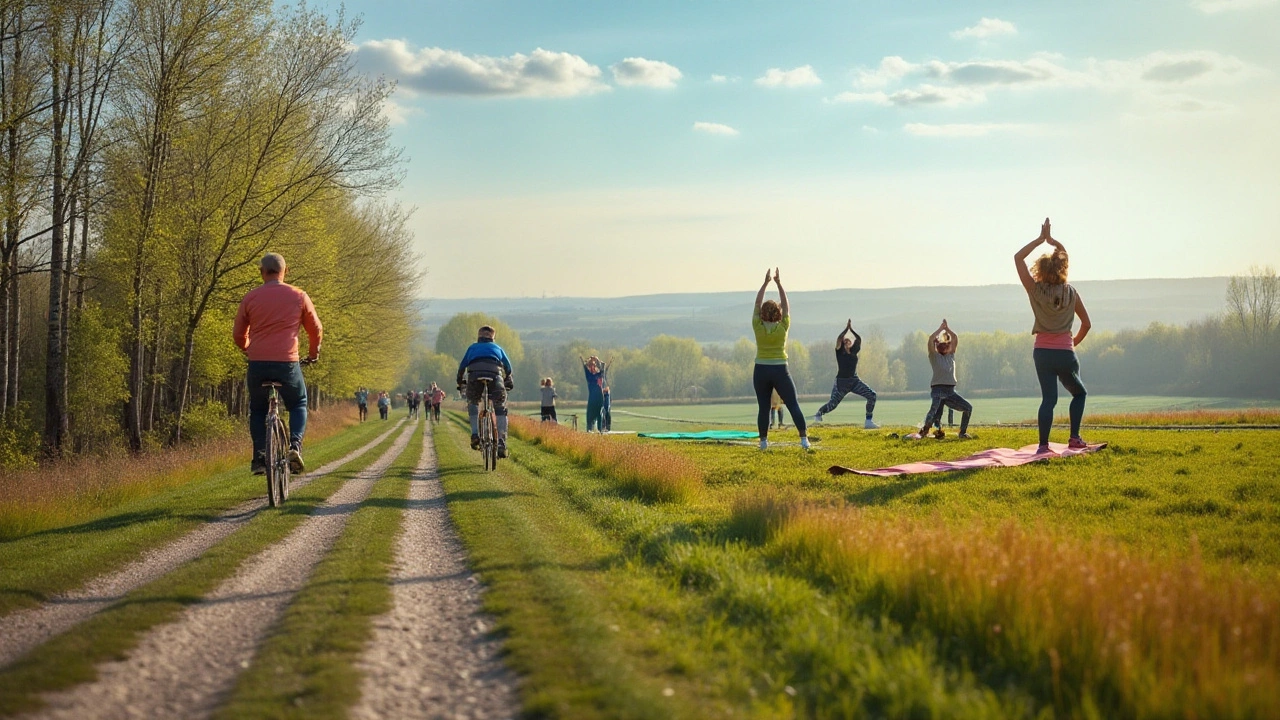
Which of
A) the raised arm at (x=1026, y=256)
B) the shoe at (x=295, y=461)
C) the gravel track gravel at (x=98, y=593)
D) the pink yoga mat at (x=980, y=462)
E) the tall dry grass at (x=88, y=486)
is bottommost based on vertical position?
the tall dry grass at (x=88, y=486)

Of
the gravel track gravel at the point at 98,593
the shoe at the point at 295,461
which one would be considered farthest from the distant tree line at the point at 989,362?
the gravel track gravel at the point at 98,593

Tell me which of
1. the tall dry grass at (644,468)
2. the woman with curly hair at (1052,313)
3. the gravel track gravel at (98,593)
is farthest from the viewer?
the woman with curly hair at (1052,313)

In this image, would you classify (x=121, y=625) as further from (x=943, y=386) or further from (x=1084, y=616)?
(x=943, y=386)

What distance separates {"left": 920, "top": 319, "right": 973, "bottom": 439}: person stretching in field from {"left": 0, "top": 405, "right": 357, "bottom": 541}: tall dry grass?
13103 millimetres

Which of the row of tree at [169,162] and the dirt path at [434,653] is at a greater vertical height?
the row of tree at [169,162]

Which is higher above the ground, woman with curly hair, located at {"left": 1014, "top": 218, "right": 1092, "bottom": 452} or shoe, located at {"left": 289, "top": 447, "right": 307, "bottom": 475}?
woman with curly hair, located at {"left": 1014, "top": 218, "right": 1092, "bottom": 452}

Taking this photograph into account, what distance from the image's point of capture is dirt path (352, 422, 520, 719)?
13.9ft

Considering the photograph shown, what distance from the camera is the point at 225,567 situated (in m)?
7.31

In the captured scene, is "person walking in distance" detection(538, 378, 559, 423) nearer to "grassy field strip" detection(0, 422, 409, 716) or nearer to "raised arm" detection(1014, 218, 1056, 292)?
"raised arm" detection(1014, 218, 1056, 292)

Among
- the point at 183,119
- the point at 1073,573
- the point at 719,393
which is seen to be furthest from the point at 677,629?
the point at 719,393

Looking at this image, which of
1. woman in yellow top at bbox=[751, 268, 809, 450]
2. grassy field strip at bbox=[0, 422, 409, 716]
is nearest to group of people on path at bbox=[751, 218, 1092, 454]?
woman in yellow top at bbox=[751, 268, 809, 450]

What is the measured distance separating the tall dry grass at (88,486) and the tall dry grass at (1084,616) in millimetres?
9200

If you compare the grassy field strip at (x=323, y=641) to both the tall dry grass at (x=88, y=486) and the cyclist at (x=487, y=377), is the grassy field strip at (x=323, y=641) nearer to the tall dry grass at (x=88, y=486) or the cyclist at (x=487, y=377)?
the tall dry grass at (x=88, y=486)

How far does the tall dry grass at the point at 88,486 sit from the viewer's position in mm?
10820
